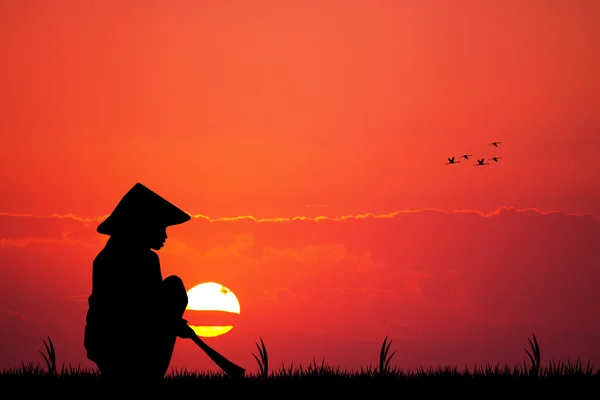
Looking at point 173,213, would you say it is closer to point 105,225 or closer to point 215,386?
point 105,225

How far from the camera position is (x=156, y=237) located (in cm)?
967

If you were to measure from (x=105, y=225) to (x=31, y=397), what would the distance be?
13.0 feet

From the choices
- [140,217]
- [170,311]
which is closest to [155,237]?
[140,217]

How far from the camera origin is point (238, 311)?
52.0 ft

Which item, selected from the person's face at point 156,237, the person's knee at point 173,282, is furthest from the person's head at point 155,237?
the person's knee at point 173,282

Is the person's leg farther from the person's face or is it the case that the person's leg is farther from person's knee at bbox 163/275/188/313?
the person's face

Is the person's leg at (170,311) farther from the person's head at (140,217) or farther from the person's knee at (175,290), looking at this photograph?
the person's head at (140,217)

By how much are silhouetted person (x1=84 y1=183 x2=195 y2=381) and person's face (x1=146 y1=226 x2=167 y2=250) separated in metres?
0.01

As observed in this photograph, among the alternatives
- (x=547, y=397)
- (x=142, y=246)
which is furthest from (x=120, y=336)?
(x=547, y=397)

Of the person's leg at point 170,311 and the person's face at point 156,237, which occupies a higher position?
the person's face at point 156,237

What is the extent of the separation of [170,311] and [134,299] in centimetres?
43

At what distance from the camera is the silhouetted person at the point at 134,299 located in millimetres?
9531

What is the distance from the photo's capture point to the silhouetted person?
953 cm

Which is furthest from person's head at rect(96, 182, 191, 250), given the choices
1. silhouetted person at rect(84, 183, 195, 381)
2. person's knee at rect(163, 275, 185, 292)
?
person's knee at rect(163, 275, 185, 292)
